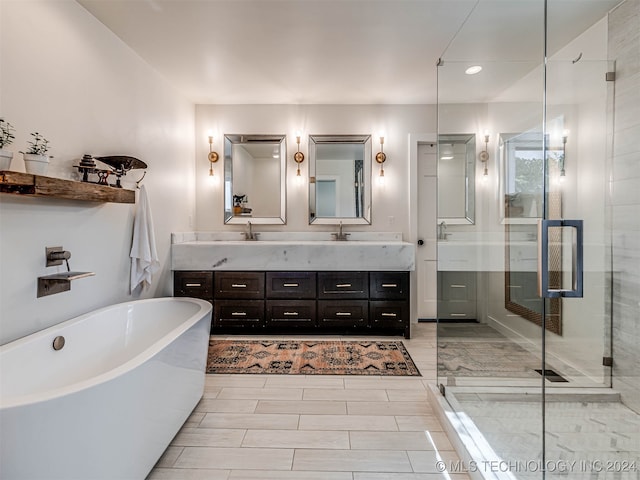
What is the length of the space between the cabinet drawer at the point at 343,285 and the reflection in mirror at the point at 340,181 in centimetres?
79

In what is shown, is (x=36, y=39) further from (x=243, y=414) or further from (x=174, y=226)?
(x=243, y=414)

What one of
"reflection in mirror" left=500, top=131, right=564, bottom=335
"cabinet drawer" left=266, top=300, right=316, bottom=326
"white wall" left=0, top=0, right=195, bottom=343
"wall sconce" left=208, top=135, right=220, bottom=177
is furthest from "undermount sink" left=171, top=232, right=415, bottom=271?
"reflection in mirror" left=500, top=131, right=564, bottom=335

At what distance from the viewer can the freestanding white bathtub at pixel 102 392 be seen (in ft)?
3.24

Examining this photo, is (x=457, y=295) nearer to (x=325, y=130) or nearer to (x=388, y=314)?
(x=388, y=314)

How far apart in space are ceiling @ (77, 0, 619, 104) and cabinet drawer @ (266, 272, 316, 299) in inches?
74.8

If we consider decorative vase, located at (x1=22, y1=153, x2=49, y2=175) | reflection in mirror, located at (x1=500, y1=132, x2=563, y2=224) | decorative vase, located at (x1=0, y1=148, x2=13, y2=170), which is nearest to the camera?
decorative vase, located at (x1=0, y1=148, x2=13, y2=170)

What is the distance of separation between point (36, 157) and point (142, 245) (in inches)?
42.4

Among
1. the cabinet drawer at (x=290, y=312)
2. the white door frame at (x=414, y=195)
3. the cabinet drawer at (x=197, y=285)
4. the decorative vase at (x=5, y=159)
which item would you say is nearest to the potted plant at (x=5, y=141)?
the decorative vase at (x=5, y=159)

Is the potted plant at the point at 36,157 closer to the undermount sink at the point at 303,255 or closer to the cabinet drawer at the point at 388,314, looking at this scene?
the undermount sink at the point at 303,255

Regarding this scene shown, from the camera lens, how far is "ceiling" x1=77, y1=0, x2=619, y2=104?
217 centimetres

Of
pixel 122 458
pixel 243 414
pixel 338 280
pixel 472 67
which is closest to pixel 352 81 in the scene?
pixel 472 67

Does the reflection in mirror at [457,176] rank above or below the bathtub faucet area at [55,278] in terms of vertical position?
above

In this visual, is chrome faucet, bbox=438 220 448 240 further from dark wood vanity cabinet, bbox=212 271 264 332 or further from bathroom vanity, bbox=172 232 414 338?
dark wood vanity cabinet, bbox=212 271 264 332

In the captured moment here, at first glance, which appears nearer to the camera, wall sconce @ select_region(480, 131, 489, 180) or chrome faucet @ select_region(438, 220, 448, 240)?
wall sconce @ select_region(480, 131, 489, 180)
